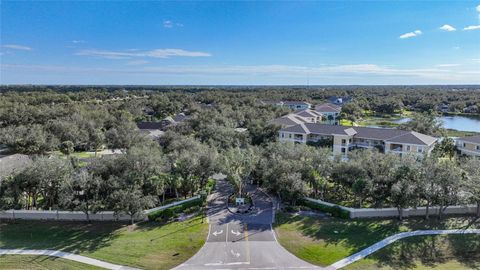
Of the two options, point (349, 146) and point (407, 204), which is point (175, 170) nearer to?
point (407, 204)

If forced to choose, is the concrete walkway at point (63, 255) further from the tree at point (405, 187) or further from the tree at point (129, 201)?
the tree at point (405, 187)

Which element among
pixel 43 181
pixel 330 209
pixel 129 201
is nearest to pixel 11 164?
pixel 43 181

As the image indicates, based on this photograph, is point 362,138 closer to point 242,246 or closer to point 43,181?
point 242,246

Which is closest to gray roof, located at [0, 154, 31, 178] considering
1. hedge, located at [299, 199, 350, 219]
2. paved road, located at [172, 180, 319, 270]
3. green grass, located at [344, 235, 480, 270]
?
paved road, located at [172, 180, 319, 270]

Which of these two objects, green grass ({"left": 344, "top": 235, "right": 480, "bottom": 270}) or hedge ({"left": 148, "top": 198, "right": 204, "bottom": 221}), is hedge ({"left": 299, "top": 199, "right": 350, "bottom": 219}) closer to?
green grass ({"left": 344, "top": 235, "right": 480, "bottom": 270})

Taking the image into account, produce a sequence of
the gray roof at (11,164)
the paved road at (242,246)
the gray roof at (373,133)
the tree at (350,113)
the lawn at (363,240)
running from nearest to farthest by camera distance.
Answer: the paved road at (242,246) < the lawn at (363,240) < the gray roof at (11,164) < the gray roof at (373,133) < the tree at (350,113)

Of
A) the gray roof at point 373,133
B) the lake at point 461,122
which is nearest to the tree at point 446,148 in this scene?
the gray roof at point 373,133
